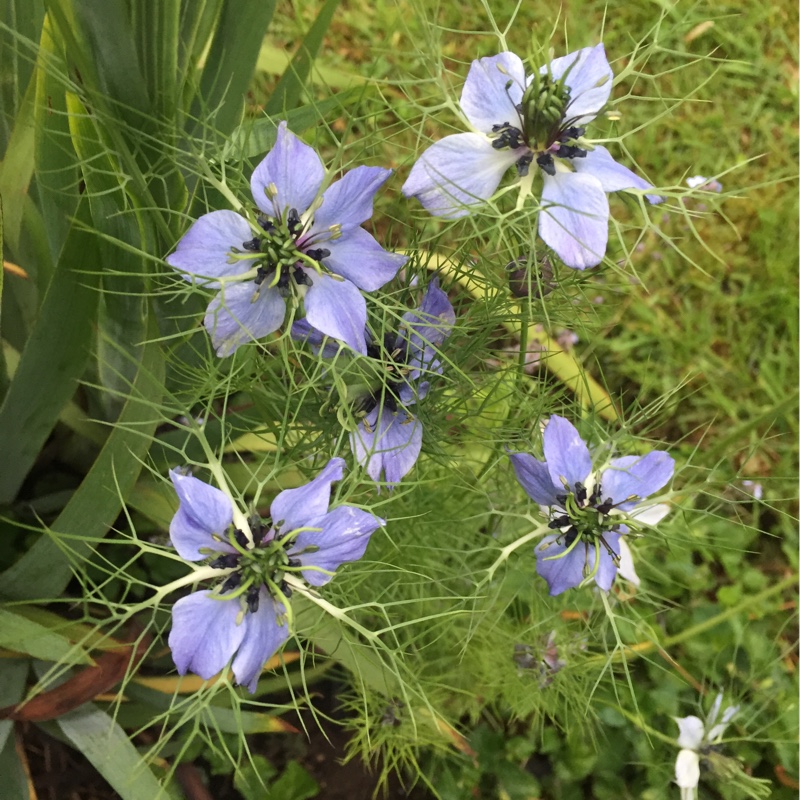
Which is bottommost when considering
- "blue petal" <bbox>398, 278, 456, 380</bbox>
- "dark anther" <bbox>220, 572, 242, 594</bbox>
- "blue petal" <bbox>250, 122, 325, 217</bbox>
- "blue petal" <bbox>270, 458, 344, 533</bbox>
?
"dark anther" <bbox>220, 572, 242, 594</bbox>

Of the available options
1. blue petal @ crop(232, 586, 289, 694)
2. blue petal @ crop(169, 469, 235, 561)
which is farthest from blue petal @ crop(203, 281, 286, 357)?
blue petal @ crop(232, 586, 289, 694)

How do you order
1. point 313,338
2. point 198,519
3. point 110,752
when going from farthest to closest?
point 110,752, point 313,338, point 198,519

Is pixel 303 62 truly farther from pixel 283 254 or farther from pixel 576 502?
pixel 576 502

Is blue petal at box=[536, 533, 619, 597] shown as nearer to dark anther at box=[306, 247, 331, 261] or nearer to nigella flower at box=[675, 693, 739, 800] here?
dark anther at box=[306, 247, 331, 261]

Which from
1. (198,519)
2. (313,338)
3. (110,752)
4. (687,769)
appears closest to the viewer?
(198,519)

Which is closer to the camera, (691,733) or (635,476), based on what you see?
(635,476)

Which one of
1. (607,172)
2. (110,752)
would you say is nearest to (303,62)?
(607,172)

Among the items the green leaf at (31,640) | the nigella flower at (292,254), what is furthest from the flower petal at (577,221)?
the green leaf at (31,640)
